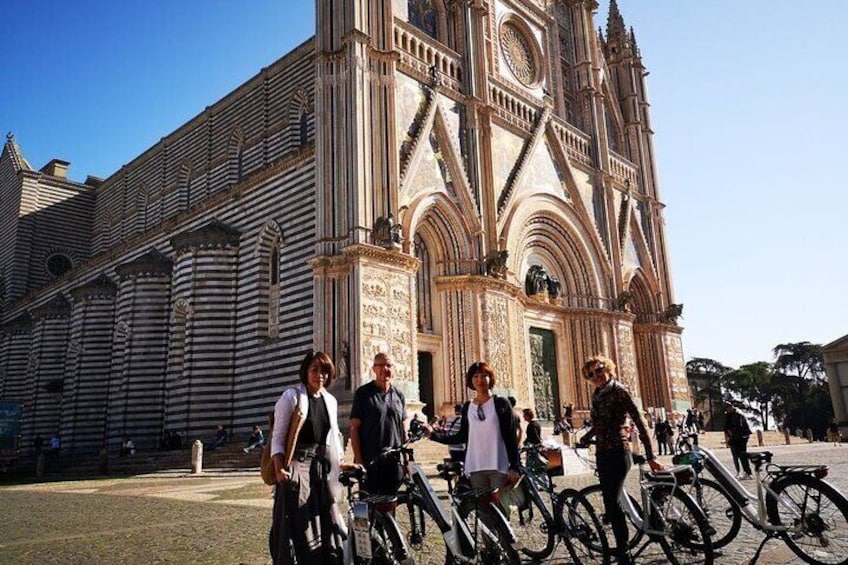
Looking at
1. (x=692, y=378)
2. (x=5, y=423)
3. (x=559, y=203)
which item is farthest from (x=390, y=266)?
(x=692, y=378)

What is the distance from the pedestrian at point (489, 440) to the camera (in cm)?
504

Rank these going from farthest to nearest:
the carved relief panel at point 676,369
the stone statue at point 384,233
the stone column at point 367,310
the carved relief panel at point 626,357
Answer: the carved relief panel at point 676,369 < the carved relief panel at point 626,357 < the stone statue at point 384,233 < the stone column at point 367,310

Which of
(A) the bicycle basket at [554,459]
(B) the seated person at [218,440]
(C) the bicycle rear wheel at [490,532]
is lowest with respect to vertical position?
(C) the bicycle rear wheel at [490,532]

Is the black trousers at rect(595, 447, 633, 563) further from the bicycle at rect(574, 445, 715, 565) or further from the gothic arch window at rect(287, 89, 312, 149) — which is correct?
the gothic arch window at rect(287, 89, 312, 149)

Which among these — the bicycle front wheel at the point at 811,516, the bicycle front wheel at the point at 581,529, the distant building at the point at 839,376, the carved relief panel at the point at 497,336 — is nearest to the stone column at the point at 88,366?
the carved relief panel at the point at 497,336

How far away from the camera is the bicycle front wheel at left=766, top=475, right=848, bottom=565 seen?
449cm

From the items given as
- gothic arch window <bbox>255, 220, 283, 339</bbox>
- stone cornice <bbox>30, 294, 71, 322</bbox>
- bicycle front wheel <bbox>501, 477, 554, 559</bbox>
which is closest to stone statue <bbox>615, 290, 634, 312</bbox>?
gothic arch window <bbox>255, 220, 283, 339</bbox>

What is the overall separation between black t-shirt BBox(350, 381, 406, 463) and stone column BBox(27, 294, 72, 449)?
89.9 ft

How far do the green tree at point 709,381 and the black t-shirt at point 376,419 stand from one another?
52.7m

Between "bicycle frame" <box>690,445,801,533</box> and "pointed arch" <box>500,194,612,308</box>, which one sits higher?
"pointed arch" <box>500,194,612,308</box>

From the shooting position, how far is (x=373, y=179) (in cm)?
1812

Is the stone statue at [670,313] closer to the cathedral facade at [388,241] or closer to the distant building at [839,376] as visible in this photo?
the cathedral facade at [388,241]

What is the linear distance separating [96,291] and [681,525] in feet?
91.0

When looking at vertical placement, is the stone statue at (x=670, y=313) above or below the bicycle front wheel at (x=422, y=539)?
above
